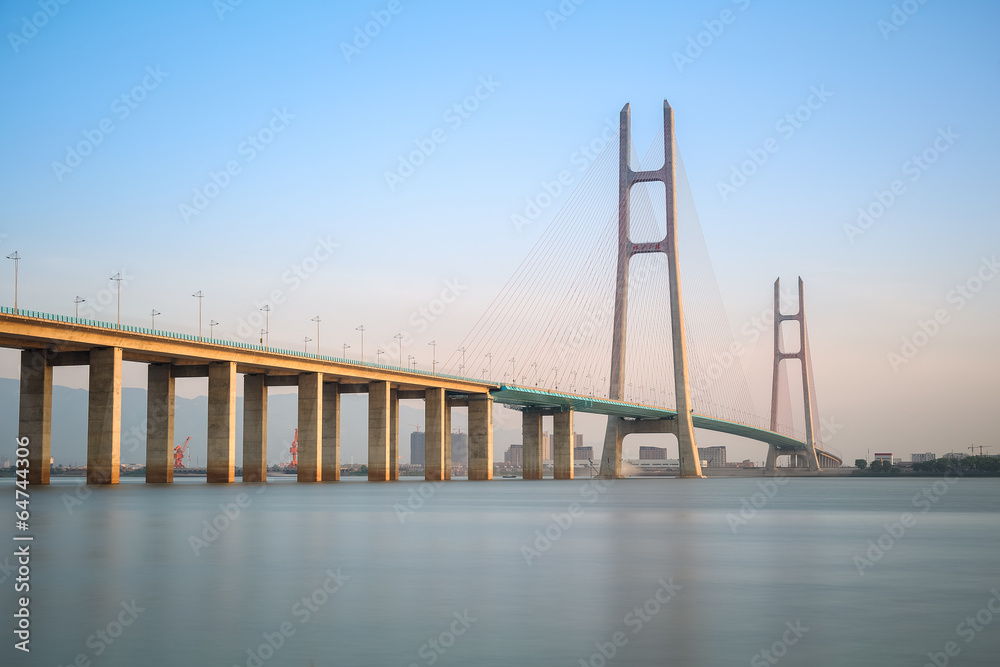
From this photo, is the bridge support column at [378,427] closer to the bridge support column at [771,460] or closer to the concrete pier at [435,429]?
the concrete pier at [435,429]

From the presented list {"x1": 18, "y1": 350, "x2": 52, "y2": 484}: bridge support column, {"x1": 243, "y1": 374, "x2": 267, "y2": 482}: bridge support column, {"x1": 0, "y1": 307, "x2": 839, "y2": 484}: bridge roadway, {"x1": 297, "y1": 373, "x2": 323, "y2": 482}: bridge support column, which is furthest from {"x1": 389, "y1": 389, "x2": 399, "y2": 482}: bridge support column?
{"x1": 18, "y1": 350, "x2": 52, "y2": 484}: bridge support column

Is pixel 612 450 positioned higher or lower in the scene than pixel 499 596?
lower

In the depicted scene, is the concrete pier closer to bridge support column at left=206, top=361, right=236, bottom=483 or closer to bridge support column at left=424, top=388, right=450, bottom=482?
bridge support column at left=424, top=388, right=450, bottom=482

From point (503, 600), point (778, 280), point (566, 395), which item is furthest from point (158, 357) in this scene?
point (778, 280)

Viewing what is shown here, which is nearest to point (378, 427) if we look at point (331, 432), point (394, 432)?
point (331, 432)

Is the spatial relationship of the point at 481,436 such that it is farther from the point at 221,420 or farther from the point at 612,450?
the point at 221,420

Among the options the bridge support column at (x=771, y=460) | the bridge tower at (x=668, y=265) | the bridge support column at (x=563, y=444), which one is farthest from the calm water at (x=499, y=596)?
the bridge support column at (x=771, y=460)

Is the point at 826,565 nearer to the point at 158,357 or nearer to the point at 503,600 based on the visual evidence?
the point at 503,600
